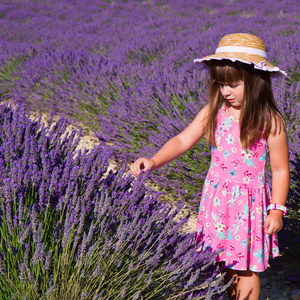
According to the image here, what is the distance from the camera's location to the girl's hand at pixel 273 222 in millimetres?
1430

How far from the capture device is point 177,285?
1.28m

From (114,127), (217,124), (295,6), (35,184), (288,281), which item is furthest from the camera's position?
(295,6)

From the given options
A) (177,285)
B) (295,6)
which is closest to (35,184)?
(177,285)

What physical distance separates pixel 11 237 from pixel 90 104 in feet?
9.84

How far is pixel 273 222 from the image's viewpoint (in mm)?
1433

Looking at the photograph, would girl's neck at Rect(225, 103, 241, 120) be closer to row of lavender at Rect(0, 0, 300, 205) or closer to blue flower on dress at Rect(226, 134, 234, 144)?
blue flower on dress at Rect(226, 134, 234, 144)

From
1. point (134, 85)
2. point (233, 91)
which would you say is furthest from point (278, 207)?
point (134, 85)

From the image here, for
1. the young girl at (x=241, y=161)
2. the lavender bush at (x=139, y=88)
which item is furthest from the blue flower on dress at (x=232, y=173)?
the lavender bush at (x=139, y=88)

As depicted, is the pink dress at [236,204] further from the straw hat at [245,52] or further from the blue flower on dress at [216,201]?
the straw hat at [245,52]

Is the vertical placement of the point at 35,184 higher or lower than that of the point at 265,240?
higher

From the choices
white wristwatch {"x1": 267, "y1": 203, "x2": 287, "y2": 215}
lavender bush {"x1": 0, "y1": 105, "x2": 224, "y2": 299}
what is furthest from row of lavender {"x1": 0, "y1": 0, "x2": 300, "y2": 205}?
lavender bush {"x1": 0, "y1": 105, "x2": 224, "y2": 299}

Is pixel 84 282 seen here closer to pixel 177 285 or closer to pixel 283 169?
pixel 177 285

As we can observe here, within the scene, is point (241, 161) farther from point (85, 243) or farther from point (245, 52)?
point (85, 243)

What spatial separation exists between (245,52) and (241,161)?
17.7 inches
